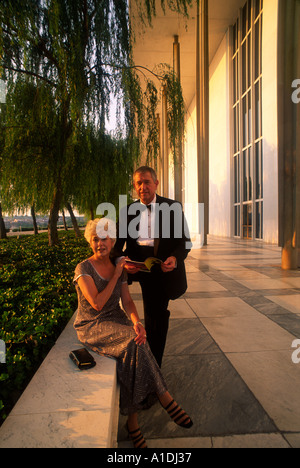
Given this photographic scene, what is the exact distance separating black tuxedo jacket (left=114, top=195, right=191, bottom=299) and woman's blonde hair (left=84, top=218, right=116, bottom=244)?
0.13 metres

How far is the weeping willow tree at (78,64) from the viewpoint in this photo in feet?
18.7

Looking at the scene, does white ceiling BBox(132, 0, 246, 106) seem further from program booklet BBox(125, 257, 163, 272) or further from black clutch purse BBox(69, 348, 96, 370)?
black clutch purse BBox(69, 348, 96, 370)

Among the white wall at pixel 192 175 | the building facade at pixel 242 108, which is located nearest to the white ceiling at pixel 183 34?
the building facade at pixel 242 108

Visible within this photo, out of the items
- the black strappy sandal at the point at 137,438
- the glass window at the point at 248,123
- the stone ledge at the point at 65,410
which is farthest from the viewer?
the glass window at the point at 248,123

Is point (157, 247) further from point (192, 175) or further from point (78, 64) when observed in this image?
point (192, 175)

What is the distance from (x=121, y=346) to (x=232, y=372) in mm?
1057

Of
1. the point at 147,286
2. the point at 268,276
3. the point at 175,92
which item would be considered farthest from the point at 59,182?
the point at 147,286

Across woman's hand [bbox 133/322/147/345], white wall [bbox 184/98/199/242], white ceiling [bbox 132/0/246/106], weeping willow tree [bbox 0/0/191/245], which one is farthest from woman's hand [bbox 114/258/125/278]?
white wall [bbox 184/98/199/242]

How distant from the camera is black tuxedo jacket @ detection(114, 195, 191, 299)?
2.43 m

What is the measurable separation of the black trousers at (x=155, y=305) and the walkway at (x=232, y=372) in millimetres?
307

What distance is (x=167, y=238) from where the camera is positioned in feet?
8.04

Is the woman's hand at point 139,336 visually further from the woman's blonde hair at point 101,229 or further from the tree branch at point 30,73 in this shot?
the tree branch at point 30,73

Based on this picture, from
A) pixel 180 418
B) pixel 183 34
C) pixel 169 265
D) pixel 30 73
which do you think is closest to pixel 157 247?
pixel 169 265

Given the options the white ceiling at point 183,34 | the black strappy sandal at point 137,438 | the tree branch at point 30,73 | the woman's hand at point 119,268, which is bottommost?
the black strappy sandal at point 137,438
